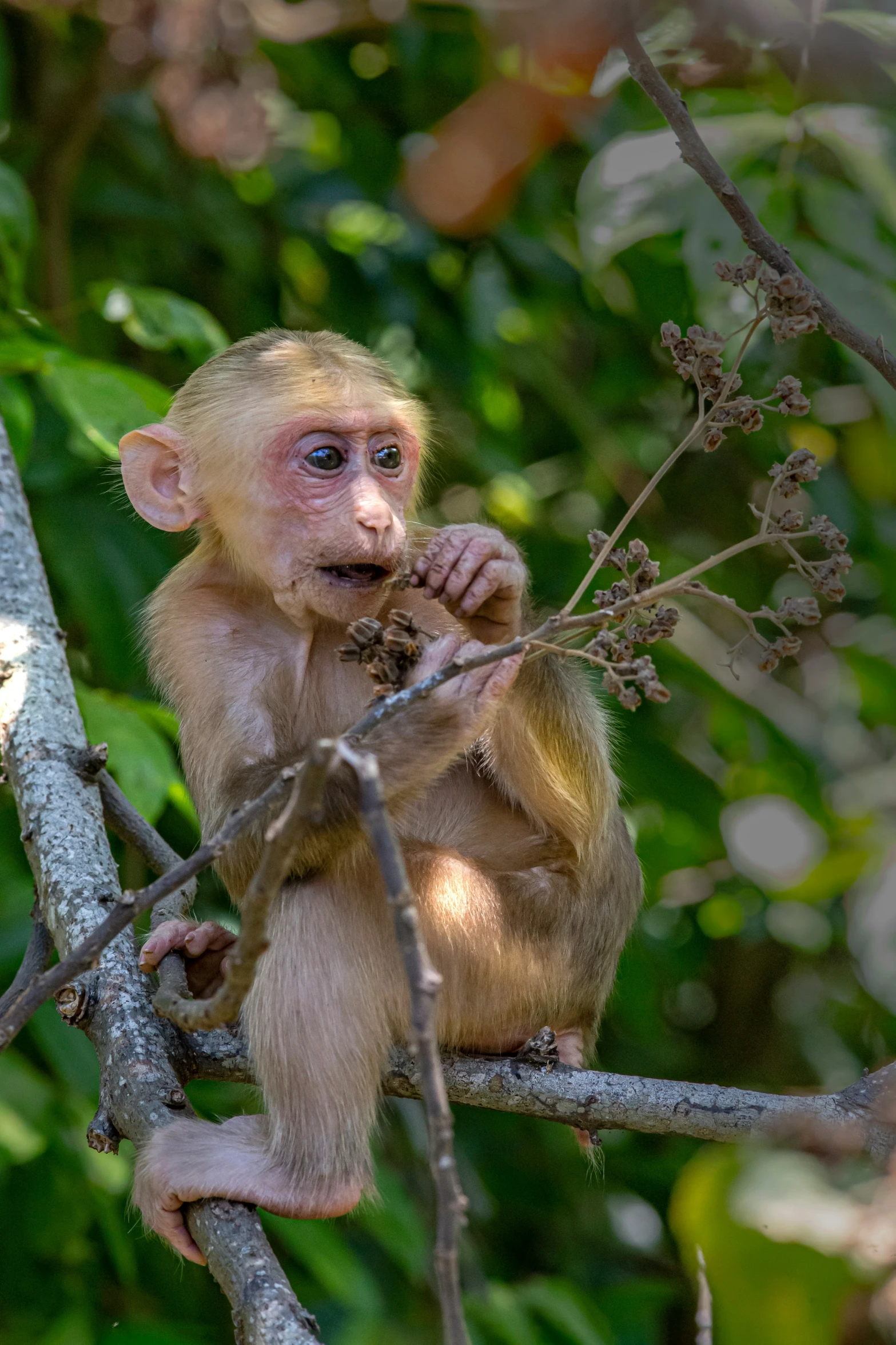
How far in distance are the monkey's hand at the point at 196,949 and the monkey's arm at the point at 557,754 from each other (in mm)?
925

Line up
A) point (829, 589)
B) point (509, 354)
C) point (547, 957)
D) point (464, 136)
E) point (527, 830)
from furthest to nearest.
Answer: point (509, 354) → point (464, 136) → point (527, 830) → point (547, 957) → point (829, 589)

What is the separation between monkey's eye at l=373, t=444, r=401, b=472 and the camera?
405 centimetres

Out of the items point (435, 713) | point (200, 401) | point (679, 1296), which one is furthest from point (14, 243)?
point (679, 1296)

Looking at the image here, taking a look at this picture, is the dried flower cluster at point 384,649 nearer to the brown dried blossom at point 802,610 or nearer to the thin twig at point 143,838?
the brown dried blossom at point 802,610

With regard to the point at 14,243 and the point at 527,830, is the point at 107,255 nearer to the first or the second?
the point at 14,243

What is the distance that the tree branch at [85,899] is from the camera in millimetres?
2580

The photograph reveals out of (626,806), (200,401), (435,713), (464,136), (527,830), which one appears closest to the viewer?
(435,713)

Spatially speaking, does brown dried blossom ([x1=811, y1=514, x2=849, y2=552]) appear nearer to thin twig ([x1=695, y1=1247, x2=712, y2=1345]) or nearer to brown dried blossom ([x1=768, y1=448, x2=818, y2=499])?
brown dried blossom ([x1=768, y1=448, x2=818, y2=499])

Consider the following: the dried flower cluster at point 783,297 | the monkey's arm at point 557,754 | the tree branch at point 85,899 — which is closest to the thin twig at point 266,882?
the tree branch at point 85,899

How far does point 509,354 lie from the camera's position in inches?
259

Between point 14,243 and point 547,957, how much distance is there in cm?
289

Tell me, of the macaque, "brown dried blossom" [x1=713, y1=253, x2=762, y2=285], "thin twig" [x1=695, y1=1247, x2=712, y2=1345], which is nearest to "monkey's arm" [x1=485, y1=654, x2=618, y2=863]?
the macaque

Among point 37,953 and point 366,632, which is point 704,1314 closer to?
point 366,632

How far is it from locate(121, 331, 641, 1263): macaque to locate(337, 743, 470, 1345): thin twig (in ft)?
4.44
